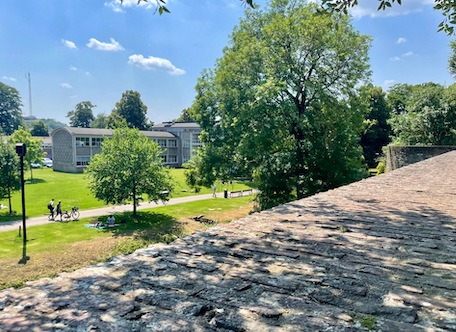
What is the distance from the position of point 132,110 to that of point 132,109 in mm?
291

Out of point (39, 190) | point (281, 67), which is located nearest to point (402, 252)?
point (281, 67)

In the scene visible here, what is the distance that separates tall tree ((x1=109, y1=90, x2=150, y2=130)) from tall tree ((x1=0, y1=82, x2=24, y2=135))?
43277 mm

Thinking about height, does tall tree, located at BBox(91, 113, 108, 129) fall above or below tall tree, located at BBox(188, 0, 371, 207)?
above

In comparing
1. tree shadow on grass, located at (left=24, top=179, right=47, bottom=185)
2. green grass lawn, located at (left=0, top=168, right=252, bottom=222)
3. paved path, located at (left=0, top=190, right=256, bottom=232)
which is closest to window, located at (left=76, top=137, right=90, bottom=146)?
green grass lawn, located at (left=0, top=168, right=252, bottom=222)

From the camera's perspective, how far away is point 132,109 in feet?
310

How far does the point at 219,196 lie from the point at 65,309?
3481 centimetres

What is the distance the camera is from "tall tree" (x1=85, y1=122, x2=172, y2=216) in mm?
25500

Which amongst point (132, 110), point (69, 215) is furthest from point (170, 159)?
point (69, 215)

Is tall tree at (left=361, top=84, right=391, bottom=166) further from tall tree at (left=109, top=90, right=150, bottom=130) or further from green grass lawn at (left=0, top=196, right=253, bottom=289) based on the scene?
tall tree at (left=109, top=90, right=150, bottom=130)

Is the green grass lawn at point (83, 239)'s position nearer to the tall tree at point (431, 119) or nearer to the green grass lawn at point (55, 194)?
the green grass lawn at point (55, 194)

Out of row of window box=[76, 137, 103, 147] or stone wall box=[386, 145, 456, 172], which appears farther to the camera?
row of window box=[76, 137, 103, 147]

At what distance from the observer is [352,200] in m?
6.70

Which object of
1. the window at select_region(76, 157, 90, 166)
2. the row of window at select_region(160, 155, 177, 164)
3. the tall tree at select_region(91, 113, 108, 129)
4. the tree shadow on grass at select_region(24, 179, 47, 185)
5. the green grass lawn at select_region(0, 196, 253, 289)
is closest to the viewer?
the green grass lawn at select_region(0, 196, 253, 289)

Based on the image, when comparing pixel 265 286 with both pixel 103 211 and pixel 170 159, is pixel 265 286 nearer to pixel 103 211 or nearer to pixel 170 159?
pixel 103 211
